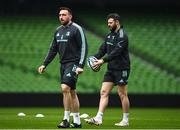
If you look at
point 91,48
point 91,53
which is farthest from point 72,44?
point 91,48

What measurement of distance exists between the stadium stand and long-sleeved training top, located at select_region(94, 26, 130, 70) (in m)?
10.7

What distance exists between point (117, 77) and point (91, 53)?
13294 millimetres

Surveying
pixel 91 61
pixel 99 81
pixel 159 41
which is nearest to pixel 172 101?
pixel 99 81

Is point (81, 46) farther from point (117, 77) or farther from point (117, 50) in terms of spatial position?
point (117, 77)

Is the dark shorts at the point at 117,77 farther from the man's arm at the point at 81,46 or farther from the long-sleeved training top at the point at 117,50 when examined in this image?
the man's arm at the point at 81,46

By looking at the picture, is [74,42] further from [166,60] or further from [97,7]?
[97,7]

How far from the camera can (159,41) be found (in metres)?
28.7

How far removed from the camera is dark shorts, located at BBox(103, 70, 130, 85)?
14.0m

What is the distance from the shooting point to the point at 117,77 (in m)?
14.0

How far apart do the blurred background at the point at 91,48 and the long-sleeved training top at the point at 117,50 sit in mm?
9662

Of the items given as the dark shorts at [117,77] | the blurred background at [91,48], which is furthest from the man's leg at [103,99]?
the blurred background at [91,48]

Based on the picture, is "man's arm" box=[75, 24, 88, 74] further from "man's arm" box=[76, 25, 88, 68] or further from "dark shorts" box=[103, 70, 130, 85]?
"dark shorts" box=[103, 70, 130, 85]

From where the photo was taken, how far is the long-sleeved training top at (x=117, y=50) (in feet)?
45.4

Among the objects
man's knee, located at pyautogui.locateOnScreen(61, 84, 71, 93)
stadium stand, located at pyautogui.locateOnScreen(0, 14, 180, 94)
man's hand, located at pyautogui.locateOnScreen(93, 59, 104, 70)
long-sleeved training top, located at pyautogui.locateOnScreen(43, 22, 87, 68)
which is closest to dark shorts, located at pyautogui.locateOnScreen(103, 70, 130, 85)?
man's hand, located at pyautogui.locateOnScreen(93, 59, 104, 70)
